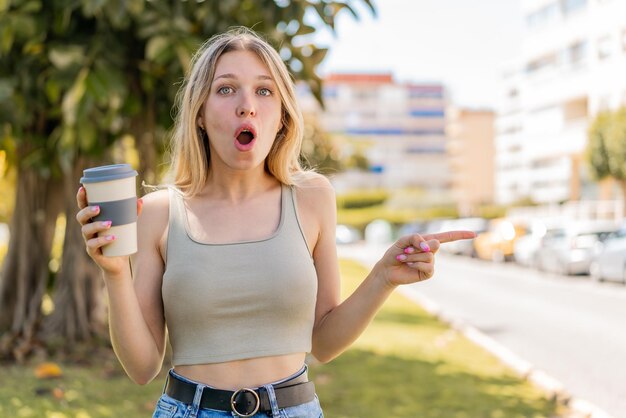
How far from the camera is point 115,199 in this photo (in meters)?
2.02

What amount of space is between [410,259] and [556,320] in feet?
37.3

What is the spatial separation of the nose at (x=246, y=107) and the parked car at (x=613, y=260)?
1735 centimetres

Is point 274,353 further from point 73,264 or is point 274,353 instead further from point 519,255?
point 519,255

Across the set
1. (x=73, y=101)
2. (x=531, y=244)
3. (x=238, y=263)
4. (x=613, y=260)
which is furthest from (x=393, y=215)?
(x=238, y=263)

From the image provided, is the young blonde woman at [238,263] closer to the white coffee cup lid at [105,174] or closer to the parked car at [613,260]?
the white coffee cup lid at [105,174]

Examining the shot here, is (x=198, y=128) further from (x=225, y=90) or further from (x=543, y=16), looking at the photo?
(x=543, y=16)

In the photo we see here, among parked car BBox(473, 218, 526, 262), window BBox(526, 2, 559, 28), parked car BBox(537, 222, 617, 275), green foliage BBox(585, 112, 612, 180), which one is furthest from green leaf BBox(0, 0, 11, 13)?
window BBox(526, 2, 559, 28)

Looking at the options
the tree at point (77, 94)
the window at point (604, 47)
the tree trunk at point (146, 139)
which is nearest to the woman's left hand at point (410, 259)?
the tree at point (77, 94)

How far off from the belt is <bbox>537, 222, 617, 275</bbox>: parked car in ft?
68.8

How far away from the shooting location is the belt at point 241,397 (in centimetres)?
217

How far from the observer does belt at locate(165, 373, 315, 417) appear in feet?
7.11

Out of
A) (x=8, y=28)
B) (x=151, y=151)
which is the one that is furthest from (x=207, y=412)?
(x=151, y=151)

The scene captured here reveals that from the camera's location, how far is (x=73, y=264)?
822cm

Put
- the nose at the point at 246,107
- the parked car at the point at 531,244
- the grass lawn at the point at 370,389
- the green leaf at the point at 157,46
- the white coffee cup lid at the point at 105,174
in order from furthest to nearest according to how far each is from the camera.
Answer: the parked car at the point at 531,244 < the grass lawn at the point at 370,389 < the green leaf at the point at 157,46 < the nose at the point at 246,107 < the white coffee cup lid at the point at 105,174
